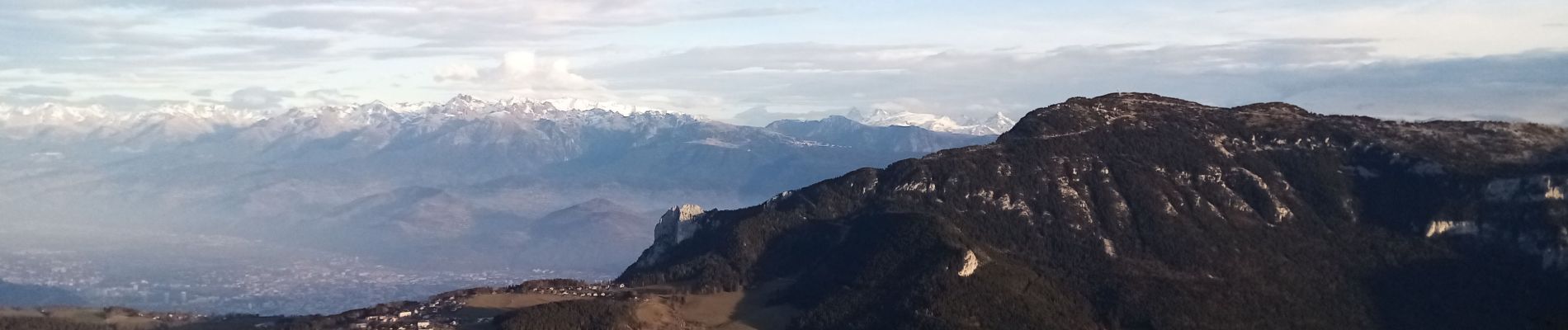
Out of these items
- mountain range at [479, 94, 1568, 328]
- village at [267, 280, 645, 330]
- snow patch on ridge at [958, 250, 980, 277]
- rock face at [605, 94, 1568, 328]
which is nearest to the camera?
village at [267, 280, 645, 330]

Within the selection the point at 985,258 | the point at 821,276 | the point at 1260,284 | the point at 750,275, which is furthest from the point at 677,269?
the point at 1260,284

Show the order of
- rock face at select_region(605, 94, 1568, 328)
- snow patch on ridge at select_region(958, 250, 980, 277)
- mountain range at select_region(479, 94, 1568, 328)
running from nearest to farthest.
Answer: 1. mountain range at select_region(479, 94, 1568, 328)
2. rock face at select_region(605, 94, 1568, 328)
3. snow patch on ridge at select_region(958, 250, 980, 277)

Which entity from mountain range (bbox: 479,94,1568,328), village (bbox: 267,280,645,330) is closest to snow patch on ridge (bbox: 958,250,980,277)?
mountain range (bbox: 479,94,1568,328)

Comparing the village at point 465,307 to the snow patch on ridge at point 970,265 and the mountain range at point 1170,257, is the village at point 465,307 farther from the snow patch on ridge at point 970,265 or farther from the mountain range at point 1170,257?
the snow patch on ridge at point 970,265

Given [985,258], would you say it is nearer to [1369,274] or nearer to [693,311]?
[693,311]

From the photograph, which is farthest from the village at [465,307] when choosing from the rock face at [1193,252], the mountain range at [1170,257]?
the rock face at [1193,252]

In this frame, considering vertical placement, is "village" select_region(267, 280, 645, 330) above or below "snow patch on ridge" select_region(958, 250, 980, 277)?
below

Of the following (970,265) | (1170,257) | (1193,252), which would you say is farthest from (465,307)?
(1193,252)

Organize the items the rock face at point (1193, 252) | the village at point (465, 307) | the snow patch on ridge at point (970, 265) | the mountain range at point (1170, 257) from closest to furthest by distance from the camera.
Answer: the village at point (465, 307), the mountain range at point (1170, 257), the rock face at point (1193, 252), the snow patch on ridge at point (970, 265)

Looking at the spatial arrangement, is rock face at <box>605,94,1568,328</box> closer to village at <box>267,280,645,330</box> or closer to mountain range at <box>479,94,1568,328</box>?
mountain range at <box>479,94,1568,328</box>
